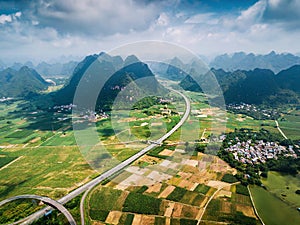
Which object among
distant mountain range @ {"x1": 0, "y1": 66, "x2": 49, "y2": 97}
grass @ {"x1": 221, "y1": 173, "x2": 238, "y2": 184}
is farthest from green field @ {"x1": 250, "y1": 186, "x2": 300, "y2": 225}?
distant mountain range @ {"x1": 0, "y1": 66, "x2": 49, "y2": 97}

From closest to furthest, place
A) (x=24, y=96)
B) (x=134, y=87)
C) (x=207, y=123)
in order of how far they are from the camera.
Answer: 1. (x=207, y=123)
2. (x=134, y=87)
3. (x=24, y=96)

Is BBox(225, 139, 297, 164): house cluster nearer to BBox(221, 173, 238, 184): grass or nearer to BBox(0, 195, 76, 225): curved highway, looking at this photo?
BBox(221, 173, 238, 184): grass

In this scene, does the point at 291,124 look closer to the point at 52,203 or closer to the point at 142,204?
the point at 142,204

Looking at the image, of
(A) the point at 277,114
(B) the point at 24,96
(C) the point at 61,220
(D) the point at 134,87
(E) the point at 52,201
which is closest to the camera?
(C) the point at 61,220

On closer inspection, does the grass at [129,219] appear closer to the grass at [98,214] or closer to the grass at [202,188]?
the grass at [98,214]

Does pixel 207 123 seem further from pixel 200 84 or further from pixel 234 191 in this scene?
pixel 200 84

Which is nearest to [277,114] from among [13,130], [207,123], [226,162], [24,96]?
[207,123]

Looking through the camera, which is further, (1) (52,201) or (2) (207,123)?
(2) (207,123)
